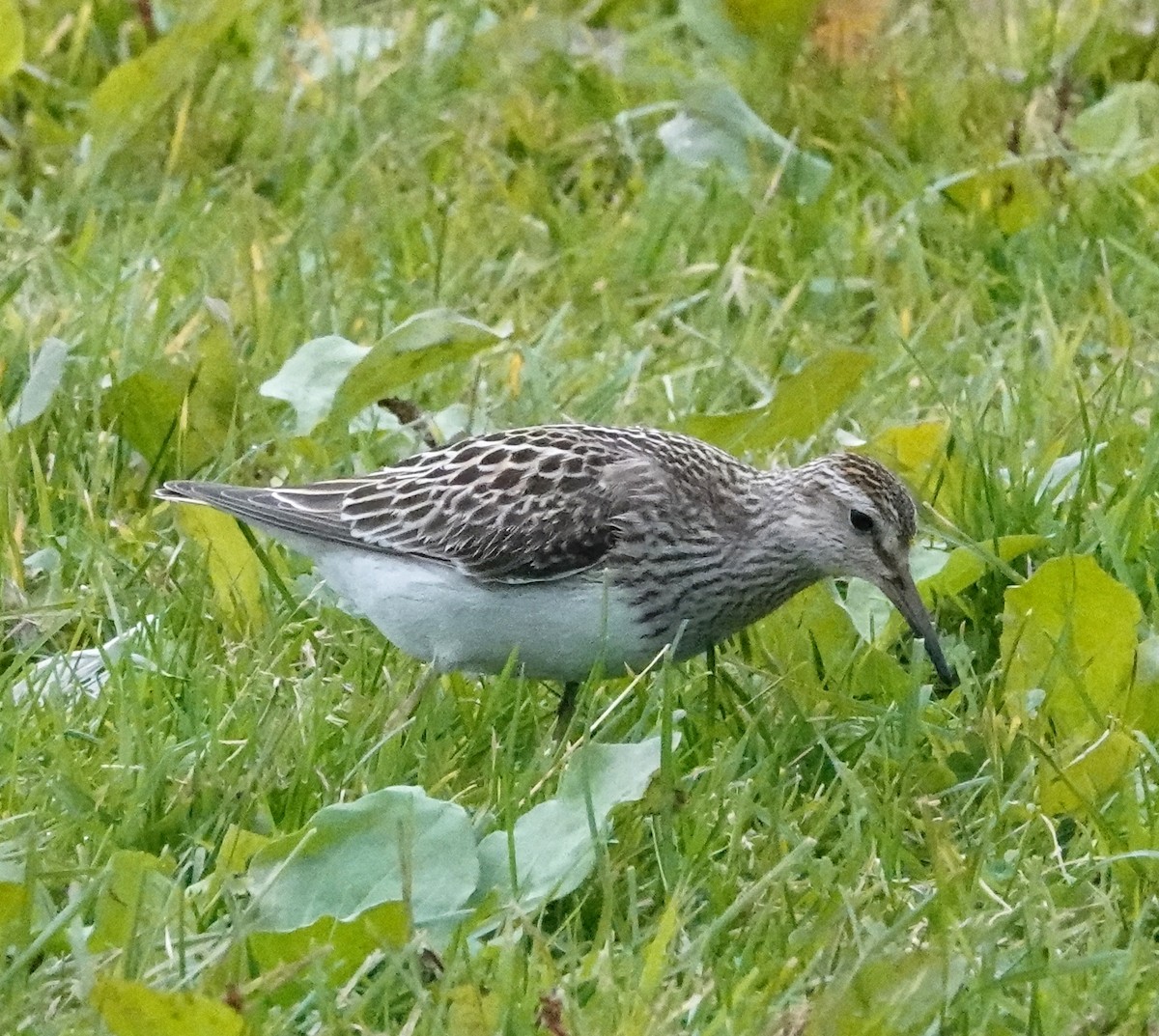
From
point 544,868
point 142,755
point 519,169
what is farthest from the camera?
point 519,169

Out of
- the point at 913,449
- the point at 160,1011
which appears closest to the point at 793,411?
the point at 913,449

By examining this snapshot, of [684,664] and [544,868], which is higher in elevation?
[544,868]

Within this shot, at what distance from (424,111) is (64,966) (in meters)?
5.32

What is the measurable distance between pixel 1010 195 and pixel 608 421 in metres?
2.04

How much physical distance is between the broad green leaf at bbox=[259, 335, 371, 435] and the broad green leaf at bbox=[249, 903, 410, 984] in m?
2.46

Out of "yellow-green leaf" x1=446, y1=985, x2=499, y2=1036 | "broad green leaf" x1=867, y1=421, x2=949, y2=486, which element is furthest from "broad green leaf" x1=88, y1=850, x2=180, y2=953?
"broad green leaf" x1=867, y1=421, x2=949, y2=486

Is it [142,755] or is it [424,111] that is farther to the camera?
[424,111]

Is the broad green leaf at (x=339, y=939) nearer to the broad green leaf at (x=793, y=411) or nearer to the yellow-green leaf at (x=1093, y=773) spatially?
the yellow-green leaf at (x=1093, y=773)

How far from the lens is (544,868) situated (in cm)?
446

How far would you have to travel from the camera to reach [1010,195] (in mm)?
8188

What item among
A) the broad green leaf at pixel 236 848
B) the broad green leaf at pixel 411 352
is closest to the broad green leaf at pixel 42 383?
the broad green leaf at pixel 411 352

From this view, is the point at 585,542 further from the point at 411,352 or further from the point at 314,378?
the point at 314,378

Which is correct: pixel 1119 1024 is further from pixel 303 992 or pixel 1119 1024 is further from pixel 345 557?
pixel 345 557

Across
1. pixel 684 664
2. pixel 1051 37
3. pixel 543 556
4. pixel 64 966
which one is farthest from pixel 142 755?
pixel 1051 37
